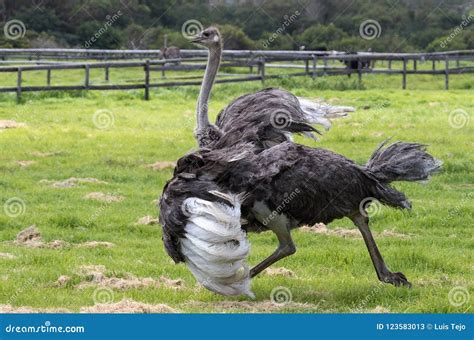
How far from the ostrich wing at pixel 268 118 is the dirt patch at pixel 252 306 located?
4.21 ft

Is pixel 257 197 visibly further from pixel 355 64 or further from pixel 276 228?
pixel 355 64

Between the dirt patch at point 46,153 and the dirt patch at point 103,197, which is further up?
the dirt patch at point 46,153

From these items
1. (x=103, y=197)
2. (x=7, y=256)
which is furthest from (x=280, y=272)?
(x=103, y=197)

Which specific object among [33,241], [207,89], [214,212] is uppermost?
[207,89]

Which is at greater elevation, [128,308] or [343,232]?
[128,308]

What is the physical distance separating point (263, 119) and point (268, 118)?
0.14ft

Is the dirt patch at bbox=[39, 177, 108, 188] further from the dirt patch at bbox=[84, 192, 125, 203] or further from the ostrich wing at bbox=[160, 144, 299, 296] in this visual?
the ostrich wing at bbox=[160, 144, 299, 296]

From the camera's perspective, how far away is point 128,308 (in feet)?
22.5

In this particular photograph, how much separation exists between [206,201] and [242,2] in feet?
174

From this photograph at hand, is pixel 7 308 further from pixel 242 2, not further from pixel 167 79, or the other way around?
pixel 242 2

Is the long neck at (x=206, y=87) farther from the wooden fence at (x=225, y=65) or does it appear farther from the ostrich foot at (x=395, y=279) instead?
the wooden fence at (x=225, y=65)

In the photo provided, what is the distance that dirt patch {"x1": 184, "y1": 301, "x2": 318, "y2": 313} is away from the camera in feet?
23.5

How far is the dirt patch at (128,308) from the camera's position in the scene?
6832 mm

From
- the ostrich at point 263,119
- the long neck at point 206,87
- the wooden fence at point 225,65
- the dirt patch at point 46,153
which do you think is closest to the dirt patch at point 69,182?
the dirt patch at point 46,153
